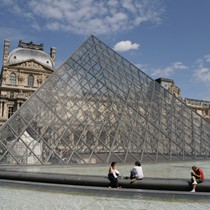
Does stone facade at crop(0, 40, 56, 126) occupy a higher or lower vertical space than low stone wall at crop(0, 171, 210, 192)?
higher

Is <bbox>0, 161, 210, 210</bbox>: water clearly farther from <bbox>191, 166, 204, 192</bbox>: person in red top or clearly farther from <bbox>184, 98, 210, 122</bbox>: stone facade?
<bbox>184, 98, 210, 122</bbox>: stone facade

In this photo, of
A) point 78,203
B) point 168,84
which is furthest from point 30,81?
point 78,203

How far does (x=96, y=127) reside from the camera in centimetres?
1581

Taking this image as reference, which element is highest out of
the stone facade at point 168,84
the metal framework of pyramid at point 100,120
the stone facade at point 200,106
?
the stone facade at point 168,84

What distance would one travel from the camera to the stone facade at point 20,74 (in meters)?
45.7

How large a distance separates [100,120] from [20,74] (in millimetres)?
36375

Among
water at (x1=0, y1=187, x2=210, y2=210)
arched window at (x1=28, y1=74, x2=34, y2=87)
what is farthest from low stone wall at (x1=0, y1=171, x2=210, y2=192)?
arched window at (x1=28, y1=74, x2=34, y2=87)

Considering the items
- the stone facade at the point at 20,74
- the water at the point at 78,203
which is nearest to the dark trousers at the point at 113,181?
the water at the point at 78,203

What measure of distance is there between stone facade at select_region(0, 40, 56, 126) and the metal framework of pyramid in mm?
28613

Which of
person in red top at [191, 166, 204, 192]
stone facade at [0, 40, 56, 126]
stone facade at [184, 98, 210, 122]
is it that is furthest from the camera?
stone facade at [184, 98, 210, 122]

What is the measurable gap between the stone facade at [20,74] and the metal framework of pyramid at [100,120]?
28.6 m

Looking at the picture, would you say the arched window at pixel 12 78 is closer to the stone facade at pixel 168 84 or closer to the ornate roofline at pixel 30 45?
the ornate roofline at pixel 30 45

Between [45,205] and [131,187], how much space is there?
237 centimetres

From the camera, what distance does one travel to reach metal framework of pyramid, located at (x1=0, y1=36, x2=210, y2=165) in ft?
44.5
